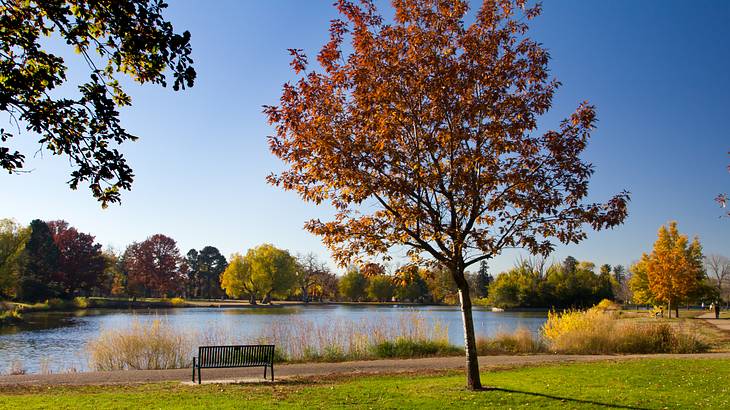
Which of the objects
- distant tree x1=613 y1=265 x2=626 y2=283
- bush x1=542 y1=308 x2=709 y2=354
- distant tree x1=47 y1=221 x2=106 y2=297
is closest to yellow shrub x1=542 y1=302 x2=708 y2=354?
bush x1=542 y1=308 x2=709 y2=354

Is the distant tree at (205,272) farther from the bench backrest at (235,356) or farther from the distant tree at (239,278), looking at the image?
the bench backrest at (235,356)

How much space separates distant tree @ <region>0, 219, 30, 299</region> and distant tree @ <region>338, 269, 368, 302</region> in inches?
2157

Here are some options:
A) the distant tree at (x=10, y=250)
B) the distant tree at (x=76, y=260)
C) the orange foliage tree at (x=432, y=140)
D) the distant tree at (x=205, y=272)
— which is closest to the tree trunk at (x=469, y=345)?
the orange foliage tree at (x=432, y=140)

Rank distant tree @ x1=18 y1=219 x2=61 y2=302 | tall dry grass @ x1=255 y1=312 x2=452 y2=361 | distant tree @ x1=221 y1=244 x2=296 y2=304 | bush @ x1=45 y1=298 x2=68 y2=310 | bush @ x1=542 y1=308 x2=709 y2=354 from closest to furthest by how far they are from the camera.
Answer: tall dry grass @ x1=255 y1=312 x2=452 y2=361 → bush @ x1=542 y1=308 x2=709 y2=354 → bush @ x1=45 y1=298 x2=68 y2=310 → distant tree @ x1=18 y1=219 x2=61 y2=302 → distant tree @ x1=221 y1=244 x2=296 y2=304

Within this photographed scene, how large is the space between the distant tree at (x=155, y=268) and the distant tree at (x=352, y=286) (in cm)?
2796

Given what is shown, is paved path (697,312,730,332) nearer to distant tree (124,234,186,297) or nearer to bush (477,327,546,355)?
bush (477,327,546,355)

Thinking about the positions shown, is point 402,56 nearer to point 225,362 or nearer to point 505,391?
point 505,391

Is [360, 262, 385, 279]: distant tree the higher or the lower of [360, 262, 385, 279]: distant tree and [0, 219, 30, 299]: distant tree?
the lower

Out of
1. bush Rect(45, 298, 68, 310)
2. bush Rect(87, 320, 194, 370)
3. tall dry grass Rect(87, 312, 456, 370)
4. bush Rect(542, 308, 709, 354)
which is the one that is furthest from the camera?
bush Rect(45, 298, 68, 310)

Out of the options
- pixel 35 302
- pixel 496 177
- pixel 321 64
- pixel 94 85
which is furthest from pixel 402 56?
pixel 35 302

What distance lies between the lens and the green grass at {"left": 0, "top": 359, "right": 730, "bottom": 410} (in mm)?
9367

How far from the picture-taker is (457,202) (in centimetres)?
1020

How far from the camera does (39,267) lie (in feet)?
205

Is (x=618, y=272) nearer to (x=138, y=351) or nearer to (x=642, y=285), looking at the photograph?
(x=642, y=285)
